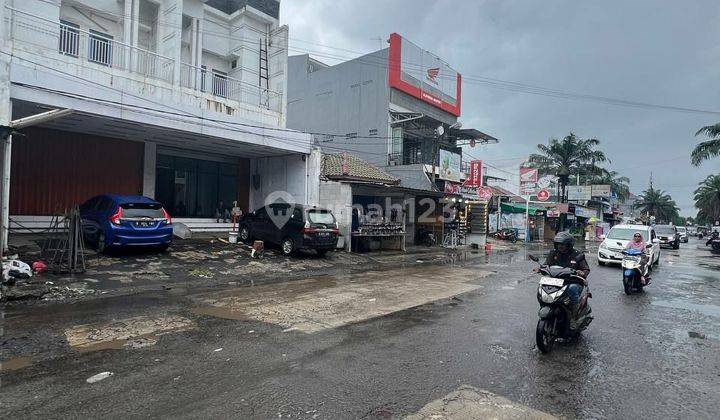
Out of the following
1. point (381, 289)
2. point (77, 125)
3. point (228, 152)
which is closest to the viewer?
point (381, 289)

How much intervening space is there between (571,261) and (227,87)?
56.5 feet

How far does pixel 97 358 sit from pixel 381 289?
6.03m

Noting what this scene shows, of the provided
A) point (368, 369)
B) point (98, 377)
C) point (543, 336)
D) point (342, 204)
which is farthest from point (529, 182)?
point (98, 377)

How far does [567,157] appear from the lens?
38.5 meters

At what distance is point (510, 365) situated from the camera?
4730 millimetres

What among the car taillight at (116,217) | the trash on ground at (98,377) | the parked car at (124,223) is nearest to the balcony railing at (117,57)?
the parked car at (124,223)

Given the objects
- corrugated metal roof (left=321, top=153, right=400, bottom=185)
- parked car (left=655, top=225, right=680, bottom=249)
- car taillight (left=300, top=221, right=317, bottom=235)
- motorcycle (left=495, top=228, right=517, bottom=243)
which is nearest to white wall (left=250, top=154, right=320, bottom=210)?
corrugated metal roof (left=321, top=153, right=400, bottom=185)

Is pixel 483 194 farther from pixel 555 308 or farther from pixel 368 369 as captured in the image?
pixel 368 369

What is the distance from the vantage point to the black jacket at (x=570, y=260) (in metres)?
5.97

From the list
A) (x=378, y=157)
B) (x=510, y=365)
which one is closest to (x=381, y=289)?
(x=510, y=365)

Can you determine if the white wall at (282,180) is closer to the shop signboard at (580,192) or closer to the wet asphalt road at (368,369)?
the wet asphalt road at (368,369)

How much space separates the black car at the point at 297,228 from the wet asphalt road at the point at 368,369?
6.81 m

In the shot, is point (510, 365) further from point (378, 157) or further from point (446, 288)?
point (378, 157)

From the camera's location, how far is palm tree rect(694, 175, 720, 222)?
5294cm
